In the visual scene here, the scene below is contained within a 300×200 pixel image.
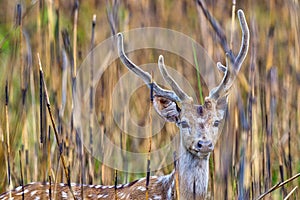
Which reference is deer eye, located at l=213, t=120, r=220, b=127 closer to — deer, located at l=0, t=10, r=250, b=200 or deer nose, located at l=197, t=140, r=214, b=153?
deer, located at l=0, t=10, r=250, b=200

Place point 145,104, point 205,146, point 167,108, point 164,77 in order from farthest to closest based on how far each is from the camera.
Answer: point 145,104, point 167,108, point 164,77, point 205,146

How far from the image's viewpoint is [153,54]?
5.37 meters

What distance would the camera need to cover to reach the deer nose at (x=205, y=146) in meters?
3.70

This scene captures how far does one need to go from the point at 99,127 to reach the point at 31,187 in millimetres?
654

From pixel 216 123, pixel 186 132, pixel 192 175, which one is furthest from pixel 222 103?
pixel 192 175

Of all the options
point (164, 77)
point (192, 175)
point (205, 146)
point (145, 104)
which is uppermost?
point (164, 77)

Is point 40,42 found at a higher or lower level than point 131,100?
higher

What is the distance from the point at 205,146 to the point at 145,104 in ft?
4.90

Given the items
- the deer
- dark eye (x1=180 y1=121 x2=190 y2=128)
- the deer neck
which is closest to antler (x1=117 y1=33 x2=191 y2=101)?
the deer

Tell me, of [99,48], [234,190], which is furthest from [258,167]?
[99,48]

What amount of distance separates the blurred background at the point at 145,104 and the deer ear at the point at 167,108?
0.28 meters

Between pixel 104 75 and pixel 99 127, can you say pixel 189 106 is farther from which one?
pixel 104 75

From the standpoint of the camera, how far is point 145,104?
16.9ft

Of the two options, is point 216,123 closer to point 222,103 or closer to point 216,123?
point 216,123
